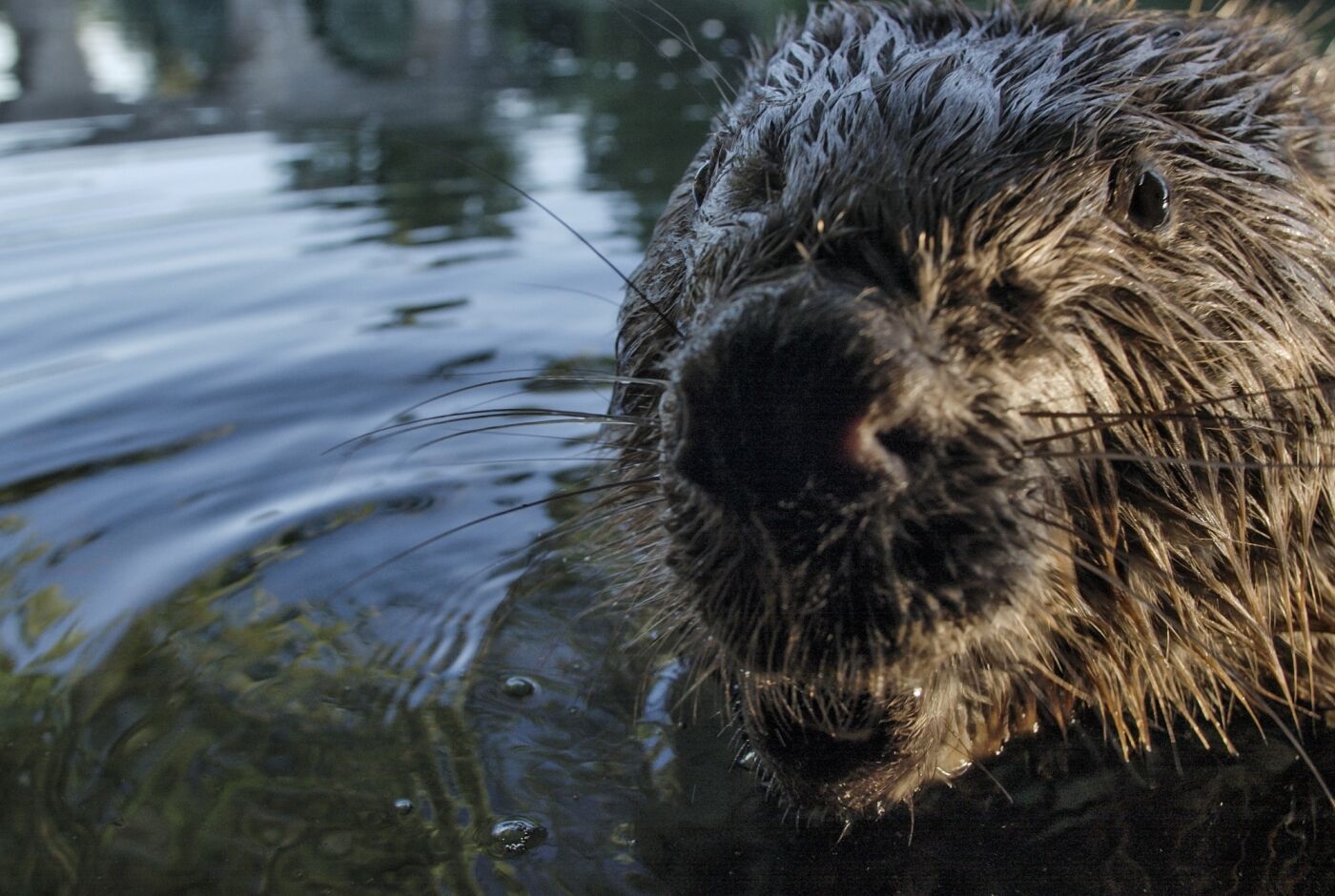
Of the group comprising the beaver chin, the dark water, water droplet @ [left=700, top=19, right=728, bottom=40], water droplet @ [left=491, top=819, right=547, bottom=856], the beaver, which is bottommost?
water droplet @ [left=700, top=19, right=728, bottom=40]

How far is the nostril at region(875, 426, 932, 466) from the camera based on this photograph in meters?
1.57

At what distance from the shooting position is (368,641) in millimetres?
2902

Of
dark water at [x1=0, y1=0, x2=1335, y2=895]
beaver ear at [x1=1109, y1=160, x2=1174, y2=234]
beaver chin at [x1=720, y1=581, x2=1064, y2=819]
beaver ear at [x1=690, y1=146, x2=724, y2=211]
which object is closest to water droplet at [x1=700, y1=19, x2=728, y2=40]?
dark water at [x1=0, y1=0, x2=1335, y2=895]

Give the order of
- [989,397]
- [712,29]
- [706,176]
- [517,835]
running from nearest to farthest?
[989,397], [517,835], [706,176], [712,29]

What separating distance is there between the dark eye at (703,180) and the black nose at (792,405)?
0.96 m

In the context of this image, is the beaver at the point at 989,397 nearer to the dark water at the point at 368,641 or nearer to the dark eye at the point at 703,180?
the dark eye at the point at 703,180

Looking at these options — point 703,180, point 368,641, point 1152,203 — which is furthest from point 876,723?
point 368,641

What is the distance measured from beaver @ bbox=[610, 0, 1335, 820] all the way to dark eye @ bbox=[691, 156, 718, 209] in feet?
0.05

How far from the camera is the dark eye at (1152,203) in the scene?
2.12m

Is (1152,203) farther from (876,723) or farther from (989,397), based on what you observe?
(876,723)

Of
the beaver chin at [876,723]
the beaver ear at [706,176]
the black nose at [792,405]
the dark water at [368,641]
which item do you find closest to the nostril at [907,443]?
the black nose at [792,405]

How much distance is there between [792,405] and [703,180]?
1.15m

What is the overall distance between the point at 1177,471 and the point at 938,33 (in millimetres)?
1151

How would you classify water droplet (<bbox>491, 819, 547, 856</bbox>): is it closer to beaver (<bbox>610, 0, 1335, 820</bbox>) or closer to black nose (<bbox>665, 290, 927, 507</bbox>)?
beaver (<bbox>610, 0, 1335, 820</bbox>)
